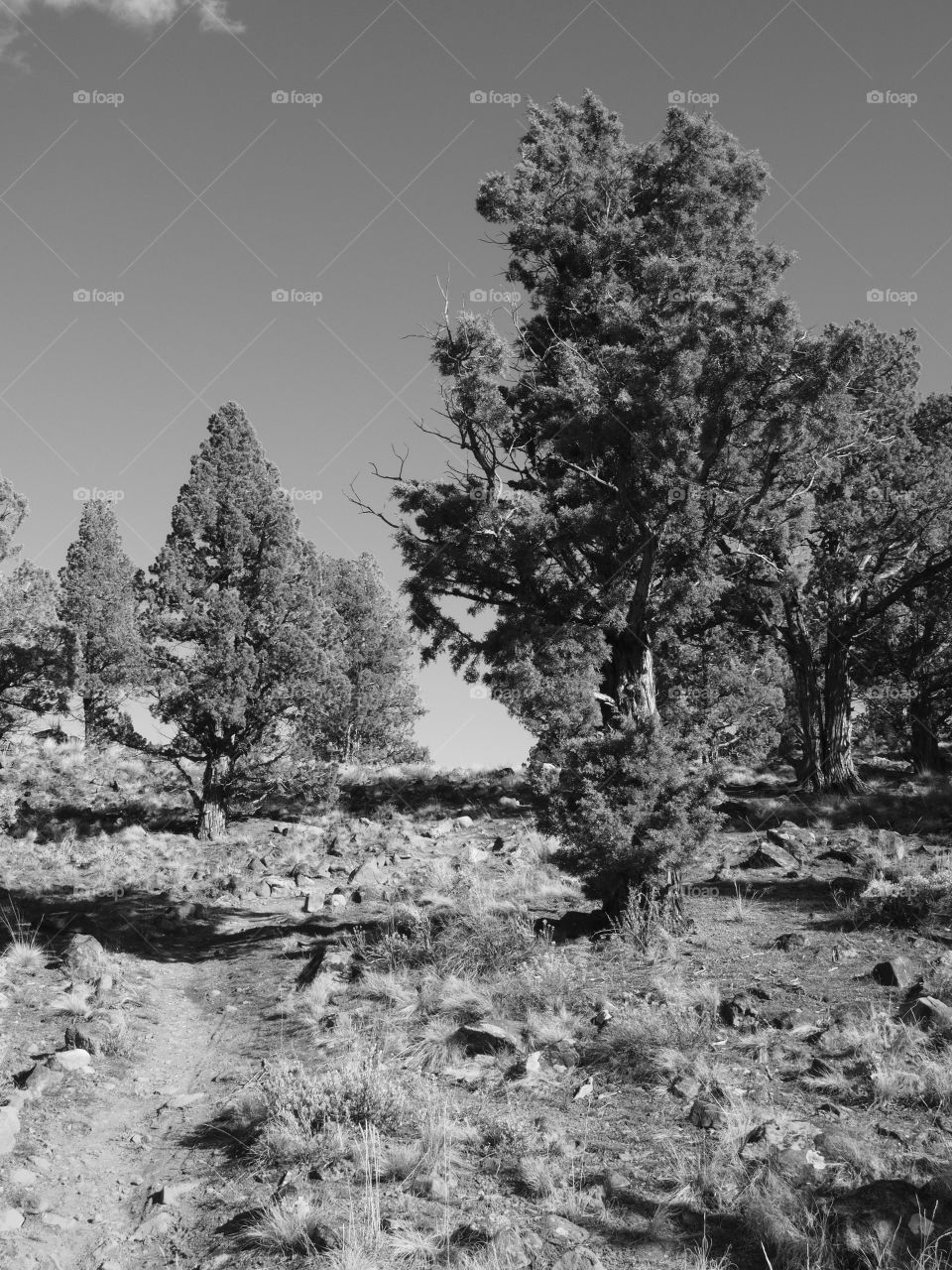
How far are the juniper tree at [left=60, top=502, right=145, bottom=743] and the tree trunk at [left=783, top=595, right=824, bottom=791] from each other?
23652mm

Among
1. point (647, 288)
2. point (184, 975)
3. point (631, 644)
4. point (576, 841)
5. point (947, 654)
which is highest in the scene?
point (647, 288)

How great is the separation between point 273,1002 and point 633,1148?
18.9 ft

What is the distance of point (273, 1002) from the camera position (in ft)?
33.9

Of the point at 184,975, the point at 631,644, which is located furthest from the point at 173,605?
the point at 631,644

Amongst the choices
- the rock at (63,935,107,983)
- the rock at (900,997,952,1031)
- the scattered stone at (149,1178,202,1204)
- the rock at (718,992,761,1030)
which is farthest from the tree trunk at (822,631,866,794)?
the scattered stone at (149,1178,202,1204)

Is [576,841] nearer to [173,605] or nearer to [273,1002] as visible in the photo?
[273,1002]

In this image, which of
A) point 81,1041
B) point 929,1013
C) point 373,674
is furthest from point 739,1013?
point 373,674

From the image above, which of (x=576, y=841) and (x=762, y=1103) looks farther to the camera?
(x=576, y=841)

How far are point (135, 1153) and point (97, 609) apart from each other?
31.9m

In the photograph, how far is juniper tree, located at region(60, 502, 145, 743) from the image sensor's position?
3409 centimetres

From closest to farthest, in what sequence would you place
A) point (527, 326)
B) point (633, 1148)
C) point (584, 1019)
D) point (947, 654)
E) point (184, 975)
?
1. point (633, 1148)
2. point (584, 1019)
3. point (184, 975)
4. point (527, 326)
5. point (947, 654)

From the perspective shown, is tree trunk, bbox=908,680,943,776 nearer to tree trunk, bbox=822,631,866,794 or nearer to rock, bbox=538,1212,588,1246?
tree trunk, bbox=822,631,866,794

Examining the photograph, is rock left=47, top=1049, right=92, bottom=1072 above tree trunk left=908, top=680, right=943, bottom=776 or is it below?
below

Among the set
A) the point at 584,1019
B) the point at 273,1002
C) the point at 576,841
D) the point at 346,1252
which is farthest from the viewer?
the point at 576,841
